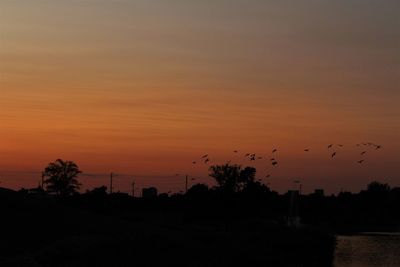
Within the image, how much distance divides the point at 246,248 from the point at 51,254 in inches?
920

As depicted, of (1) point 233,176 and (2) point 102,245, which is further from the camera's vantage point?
(1) point 233,176

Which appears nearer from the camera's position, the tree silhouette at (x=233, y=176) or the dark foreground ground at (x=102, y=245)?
the dark foreground ground at (x=102, y=245)

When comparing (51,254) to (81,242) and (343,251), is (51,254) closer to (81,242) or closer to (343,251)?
(81,242)

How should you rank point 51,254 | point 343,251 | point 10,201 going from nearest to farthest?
point 51,254
point 10,201
point 343,251

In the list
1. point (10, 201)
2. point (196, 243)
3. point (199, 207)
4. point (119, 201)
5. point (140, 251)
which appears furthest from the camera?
point (119, 201)

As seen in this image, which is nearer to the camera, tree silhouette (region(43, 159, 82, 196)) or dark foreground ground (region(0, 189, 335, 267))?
dark foreground ground (region(0, 189, 335, 267))

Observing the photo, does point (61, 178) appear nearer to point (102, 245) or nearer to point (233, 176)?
point (233, 176)

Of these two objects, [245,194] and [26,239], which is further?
[245,194]

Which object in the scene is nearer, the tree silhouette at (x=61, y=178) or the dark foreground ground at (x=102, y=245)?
the dark foreground ground at (x=102, y=245)

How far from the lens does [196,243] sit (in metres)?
56.8

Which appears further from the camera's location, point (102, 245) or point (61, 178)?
point (61, 178)

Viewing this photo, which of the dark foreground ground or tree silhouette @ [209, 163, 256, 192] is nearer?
the dark foreground ground

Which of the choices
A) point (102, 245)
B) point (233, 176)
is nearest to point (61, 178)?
point (233, 176)

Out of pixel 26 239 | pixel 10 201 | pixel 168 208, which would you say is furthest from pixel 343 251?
pixel 168 208
